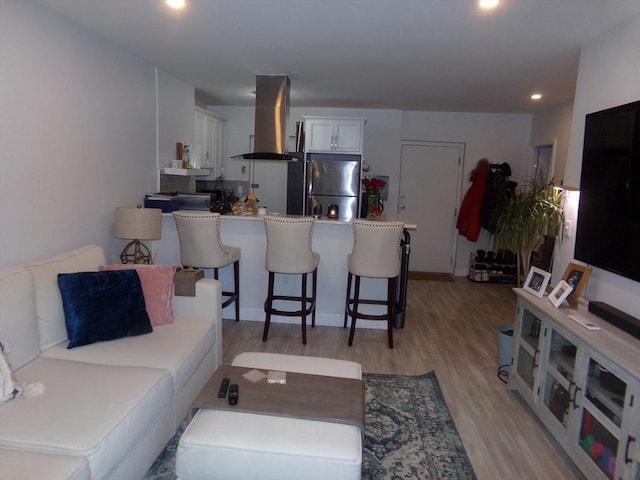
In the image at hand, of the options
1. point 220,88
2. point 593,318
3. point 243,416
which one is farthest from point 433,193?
point 243,416

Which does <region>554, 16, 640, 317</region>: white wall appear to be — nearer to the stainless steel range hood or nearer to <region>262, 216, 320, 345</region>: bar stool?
<region>262, 216, 320, 345</region>: bar stool

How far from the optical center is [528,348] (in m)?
2.86

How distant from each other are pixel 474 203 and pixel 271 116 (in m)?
3.50

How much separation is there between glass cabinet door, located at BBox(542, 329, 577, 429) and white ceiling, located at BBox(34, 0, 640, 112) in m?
1.94

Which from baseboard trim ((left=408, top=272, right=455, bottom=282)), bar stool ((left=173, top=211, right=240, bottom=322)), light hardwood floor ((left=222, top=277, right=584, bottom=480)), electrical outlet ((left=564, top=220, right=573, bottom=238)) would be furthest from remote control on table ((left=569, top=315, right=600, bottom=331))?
baseboard trim ((left=408, top=272, right=455, bottom=282))

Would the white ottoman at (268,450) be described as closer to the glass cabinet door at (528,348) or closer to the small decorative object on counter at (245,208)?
the glass cabinet door at (528,348)

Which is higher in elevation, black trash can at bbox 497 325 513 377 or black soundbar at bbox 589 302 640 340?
black soundbar at bbox 589 302 640 340

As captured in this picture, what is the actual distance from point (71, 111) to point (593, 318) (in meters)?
3.67

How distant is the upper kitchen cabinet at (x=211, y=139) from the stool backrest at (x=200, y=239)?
2.06 metres

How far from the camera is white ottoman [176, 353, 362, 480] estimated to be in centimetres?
166

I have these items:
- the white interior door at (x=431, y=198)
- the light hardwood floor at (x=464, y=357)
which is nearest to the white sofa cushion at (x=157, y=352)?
→ the light hardwood floor at (x=464, y=357)

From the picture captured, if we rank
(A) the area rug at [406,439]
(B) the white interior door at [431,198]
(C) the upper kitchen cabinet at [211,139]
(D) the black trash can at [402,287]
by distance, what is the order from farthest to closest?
(B) the white interior door at [431,198]
(C) the upper kitchen cabinet at [211,139]
(D) the black trash can at [402,287]
(A) the area rug at [406,439]

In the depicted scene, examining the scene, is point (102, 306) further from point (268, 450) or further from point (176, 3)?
point (176, 3)

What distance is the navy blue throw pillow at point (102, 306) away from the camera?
2.39m
